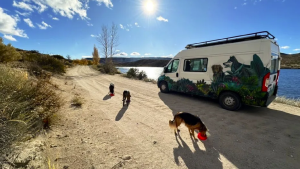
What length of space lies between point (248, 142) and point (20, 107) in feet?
16.6

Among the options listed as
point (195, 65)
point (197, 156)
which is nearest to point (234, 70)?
point (195, 65)

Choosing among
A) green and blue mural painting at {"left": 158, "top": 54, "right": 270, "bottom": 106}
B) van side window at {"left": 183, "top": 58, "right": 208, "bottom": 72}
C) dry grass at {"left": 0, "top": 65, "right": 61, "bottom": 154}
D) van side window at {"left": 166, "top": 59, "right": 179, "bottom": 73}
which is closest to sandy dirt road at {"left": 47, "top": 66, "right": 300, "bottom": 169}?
dry grass at {"left": 0, "top": 65, "right": 61, "bottom": 154}

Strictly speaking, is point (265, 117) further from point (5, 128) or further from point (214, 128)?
point (5, 128)

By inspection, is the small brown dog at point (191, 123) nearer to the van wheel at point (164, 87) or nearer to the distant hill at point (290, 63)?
the van wheel at point (164, 87)

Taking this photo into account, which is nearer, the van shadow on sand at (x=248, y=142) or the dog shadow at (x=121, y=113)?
the van shadow on sand at (x=248, y=142)

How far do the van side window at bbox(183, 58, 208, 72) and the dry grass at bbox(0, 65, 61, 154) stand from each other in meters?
5.52

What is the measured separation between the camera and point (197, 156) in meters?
2.39

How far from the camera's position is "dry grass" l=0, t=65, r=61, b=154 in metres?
2.03

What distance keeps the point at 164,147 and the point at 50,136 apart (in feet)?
8.02

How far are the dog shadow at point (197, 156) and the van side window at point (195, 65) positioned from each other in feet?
12.3

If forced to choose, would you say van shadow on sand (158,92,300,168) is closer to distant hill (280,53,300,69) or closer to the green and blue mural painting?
the green and blue mural painting

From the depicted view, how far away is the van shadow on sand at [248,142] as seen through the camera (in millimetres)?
2291

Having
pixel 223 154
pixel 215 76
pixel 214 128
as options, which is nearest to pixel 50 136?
pixel 223 154

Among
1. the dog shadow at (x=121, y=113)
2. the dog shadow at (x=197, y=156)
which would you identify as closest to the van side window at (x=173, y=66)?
the dog shadow at (x=121, y=113)
